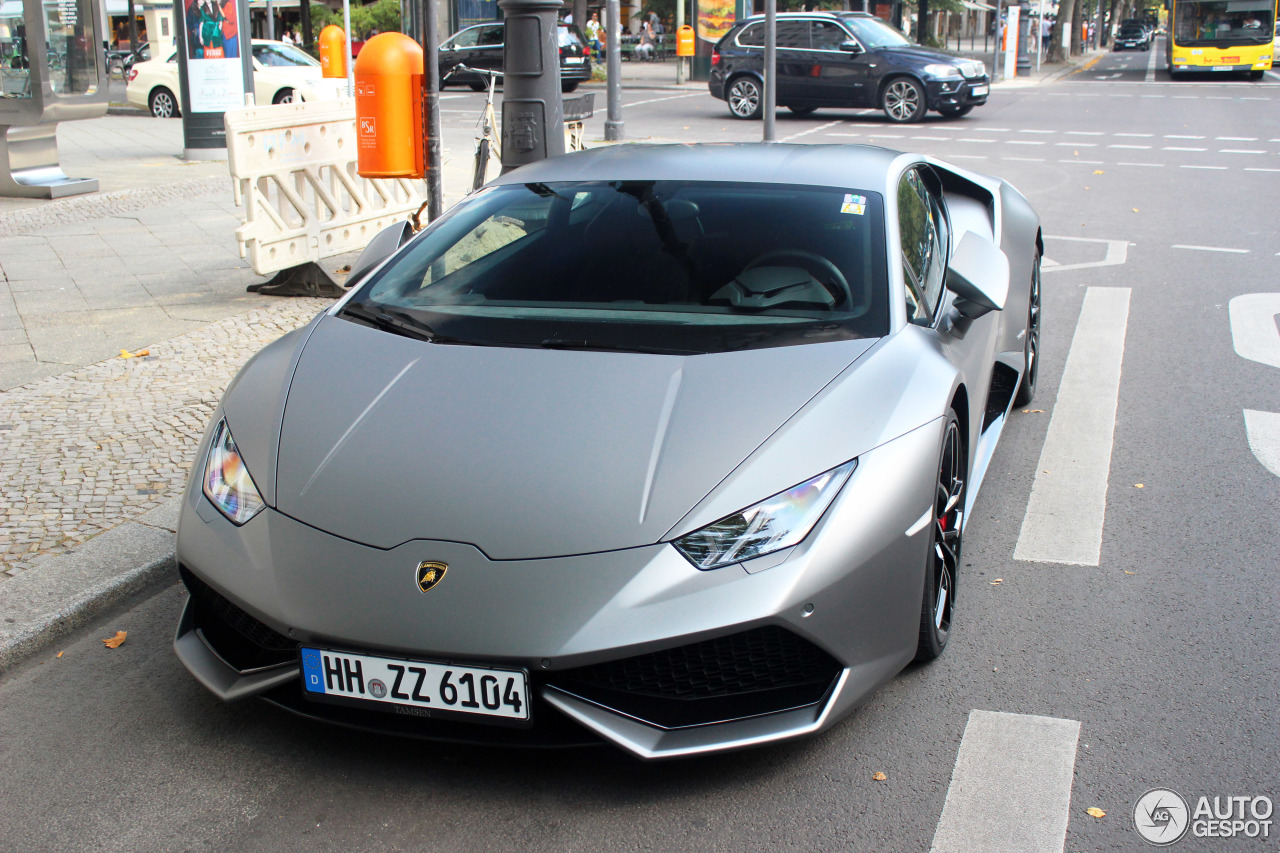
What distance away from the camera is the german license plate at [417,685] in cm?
243

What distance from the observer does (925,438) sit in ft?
9.53

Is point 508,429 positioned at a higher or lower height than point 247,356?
higher

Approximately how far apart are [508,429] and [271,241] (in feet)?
16.8

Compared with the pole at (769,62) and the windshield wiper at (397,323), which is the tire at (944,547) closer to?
the windshield wiper at (397,323)

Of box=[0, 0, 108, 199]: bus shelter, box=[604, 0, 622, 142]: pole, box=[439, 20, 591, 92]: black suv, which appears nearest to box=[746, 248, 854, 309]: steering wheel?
box=[0, 0, 108, 199]: bus shelter

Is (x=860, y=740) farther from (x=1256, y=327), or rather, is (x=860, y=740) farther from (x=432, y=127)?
(x=432, y=127)

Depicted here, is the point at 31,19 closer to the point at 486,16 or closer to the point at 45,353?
the point at 45,353

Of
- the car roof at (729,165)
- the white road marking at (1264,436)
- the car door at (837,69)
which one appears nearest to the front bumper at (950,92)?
the car door at (837,69)

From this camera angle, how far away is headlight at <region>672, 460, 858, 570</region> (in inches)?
98.7

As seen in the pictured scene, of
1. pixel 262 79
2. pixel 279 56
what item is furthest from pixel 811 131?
pixel 279 56

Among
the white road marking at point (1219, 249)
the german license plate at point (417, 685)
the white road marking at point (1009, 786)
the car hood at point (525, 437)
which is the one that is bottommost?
the white road marking at point (1009, 786)

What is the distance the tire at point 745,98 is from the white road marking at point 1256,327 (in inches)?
576

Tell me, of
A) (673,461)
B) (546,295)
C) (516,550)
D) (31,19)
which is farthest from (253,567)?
(31,19)

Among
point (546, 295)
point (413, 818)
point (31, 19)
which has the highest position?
point (31, 19)
